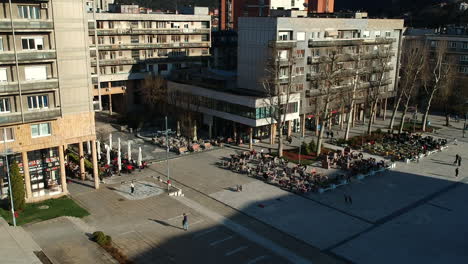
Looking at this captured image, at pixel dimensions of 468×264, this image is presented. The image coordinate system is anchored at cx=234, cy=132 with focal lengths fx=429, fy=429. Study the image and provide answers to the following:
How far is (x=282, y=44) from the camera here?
190ft

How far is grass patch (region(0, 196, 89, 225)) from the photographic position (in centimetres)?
3522

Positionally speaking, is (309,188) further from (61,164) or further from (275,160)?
(61,164)

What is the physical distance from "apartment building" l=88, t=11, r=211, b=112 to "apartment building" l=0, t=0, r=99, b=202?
30722 mm

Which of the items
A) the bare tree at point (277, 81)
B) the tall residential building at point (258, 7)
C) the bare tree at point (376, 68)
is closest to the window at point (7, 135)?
the bare tree at point (277, 81)

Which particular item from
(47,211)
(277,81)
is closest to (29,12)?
(47,211)

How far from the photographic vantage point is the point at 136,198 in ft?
132

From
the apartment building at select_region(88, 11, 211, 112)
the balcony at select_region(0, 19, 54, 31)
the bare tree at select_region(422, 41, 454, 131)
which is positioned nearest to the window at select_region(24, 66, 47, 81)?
the balcony at select_region(0, 19, 54, 31)

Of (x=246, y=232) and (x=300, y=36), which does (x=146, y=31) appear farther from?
(x=246, y=232)

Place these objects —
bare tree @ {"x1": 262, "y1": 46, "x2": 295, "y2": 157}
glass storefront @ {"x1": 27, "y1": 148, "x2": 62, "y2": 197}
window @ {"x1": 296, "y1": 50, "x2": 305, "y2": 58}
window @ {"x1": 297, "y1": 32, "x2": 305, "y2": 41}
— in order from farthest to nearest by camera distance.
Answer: window @ {"x1": 296, "y1": 50, "x2": 305, "y2": 58}, window @ {"x1": 297, "y1": 32, "x2": 305, "y2": 41}, bare tree @ {"x1": 262, "y1": 46, "x2": 295, "y2": 157}, glass storefront @ {"x1": 27, "y1": 148, "x2": 62, "y2": 197}

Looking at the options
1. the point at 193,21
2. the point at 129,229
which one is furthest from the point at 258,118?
the point at 193,21

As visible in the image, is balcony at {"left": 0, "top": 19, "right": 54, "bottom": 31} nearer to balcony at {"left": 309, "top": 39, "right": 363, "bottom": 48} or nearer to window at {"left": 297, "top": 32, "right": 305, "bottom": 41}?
window at {"left": 297, "top": 32, "right": 305, "bottom": 41}

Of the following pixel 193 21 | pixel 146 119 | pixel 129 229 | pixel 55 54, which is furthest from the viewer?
pixel 193 21

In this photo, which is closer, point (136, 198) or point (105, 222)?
point (105, 222)

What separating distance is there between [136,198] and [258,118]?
21490 mm
